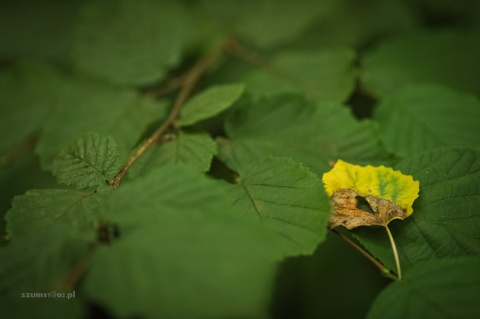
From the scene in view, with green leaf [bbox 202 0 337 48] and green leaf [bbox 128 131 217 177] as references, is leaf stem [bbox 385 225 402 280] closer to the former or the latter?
green leaf [bbox 128 131 217 177]

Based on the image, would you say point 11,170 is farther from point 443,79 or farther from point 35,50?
point 443,79

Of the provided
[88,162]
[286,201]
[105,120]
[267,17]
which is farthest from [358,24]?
[88,162]

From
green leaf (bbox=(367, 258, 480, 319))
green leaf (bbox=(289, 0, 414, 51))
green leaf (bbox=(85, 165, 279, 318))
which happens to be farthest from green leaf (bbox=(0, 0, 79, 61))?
green leaf (bbox=(367, 258, 480, 319))

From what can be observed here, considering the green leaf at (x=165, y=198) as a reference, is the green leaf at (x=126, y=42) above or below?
above

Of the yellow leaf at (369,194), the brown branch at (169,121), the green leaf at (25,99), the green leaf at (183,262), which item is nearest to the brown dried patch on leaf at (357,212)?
the yellow leaf at (369,194)

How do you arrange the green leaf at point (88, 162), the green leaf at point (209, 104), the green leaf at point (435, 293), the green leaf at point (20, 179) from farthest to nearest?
the green leaf at point (20, 179)
the green leaf at point (209, 104)
the green leaf at point (88, 162)
the green leaf at point (435, 293)

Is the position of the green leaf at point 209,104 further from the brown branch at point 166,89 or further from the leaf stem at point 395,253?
the leaf stem at point 395,253

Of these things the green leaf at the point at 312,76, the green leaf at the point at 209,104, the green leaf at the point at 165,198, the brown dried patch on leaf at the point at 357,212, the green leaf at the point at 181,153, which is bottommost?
the brown dried patch on leaf at the point at 357,212
